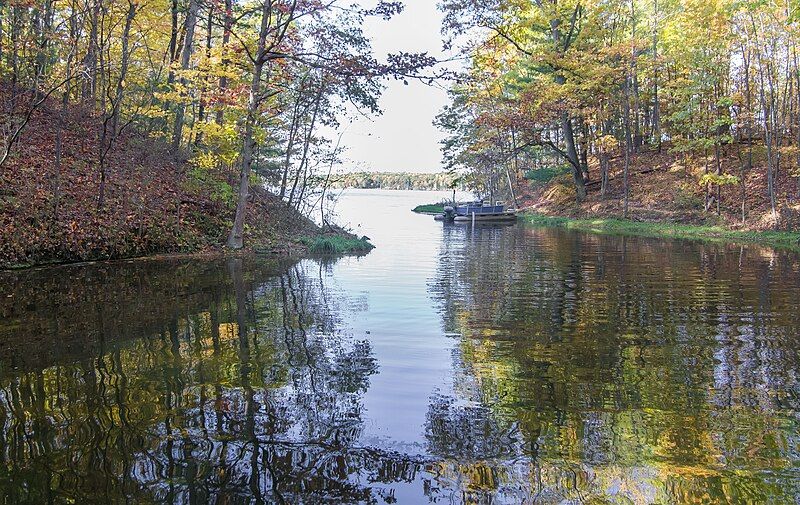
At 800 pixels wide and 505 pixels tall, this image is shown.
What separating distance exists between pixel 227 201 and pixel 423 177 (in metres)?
134

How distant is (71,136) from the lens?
669 inches

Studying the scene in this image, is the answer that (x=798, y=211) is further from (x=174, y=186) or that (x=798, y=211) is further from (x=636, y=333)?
(x=174, y=186)

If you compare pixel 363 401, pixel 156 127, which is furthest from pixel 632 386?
pixel 156 127

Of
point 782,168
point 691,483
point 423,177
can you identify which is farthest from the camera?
point 423,177

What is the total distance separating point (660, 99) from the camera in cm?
3631

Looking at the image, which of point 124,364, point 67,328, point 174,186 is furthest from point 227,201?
point 124,364

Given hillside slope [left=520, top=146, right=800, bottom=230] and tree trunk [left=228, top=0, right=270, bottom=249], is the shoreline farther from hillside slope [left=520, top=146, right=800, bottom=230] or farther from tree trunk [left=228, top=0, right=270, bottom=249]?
hillside slope [left=520, top=146, right=800, bottom=230]

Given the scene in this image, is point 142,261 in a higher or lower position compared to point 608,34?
lower

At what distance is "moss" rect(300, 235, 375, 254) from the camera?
17.4 m

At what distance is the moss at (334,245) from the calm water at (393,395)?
7.31 m

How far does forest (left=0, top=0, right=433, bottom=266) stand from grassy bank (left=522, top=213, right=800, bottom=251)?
45.7 feet

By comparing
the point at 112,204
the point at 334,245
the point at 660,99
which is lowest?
the point at 334,245

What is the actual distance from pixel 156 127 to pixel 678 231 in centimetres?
2155

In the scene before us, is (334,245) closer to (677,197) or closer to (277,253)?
(277,253)
